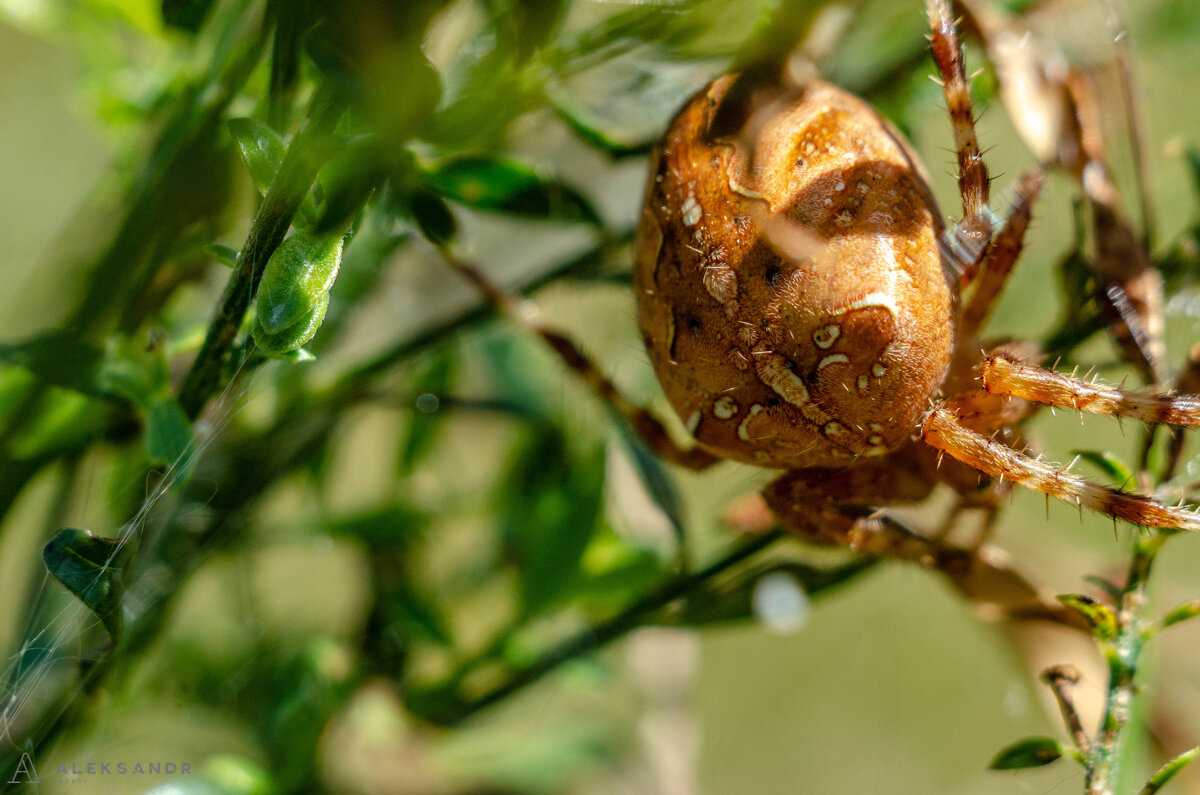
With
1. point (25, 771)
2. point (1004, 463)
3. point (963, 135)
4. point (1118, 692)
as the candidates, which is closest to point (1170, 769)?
point (1118, 692)

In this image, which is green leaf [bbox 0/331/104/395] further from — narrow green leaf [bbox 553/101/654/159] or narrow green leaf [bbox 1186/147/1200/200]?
narrow green leaf [bbox 1186/147/1200/200]

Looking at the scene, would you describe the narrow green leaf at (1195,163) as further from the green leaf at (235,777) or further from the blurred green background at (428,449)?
the green leaf at (235,777)

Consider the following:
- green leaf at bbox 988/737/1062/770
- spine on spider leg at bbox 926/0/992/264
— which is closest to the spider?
spine on spider leg at bbox 926/0/992/264

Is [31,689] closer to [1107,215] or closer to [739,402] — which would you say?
[739,402]

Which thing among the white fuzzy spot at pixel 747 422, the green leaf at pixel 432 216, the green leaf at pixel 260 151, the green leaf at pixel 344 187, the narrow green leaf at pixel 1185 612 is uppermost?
the green leaf at pixel 260 151

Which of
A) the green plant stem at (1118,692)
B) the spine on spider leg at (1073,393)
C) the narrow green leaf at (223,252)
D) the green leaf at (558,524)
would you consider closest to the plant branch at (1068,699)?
the green plant stem at (1118,692)

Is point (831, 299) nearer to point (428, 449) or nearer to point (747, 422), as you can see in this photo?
point (747, 422)
